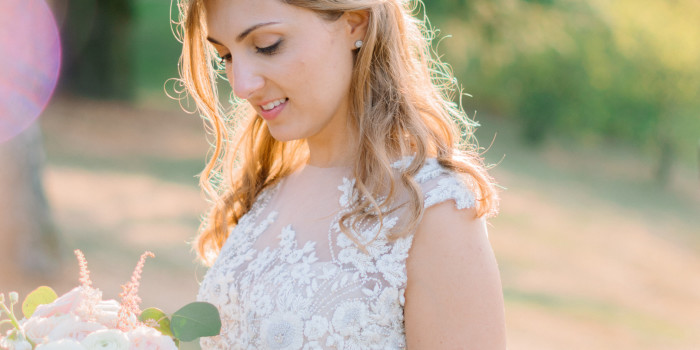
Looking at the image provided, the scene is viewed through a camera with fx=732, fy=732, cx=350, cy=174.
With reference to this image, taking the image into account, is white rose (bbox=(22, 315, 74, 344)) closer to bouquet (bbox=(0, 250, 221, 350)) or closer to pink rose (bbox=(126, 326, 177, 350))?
bouquet (bbox=(0, 250, 221, 350))

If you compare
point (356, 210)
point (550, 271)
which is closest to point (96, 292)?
point (356, 210)

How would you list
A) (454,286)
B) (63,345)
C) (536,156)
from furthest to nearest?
1. (536,156)
2. (454,286)
3. (63,345)

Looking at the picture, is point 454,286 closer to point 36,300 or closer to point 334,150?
point 334,150

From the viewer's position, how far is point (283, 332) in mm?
1963

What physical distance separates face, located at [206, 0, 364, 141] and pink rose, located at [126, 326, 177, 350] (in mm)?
A: 763

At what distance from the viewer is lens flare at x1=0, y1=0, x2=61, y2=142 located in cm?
1191

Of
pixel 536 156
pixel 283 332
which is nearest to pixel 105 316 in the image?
pixel 283 332

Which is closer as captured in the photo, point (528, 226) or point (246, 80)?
point (246, 80)

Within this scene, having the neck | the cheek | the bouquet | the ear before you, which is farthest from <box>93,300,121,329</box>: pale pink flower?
the ear

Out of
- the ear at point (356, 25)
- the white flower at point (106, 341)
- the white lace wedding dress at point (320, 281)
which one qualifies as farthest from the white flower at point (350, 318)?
the ear at point (356, 25)

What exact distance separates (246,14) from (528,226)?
1147cm

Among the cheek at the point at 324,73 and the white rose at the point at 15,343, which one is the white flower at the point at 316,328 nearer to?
the cheek at the point at 324,73

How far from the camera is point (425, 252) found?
1.87 meters

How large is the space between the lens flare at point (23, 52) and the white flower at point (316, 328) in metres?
9.92
